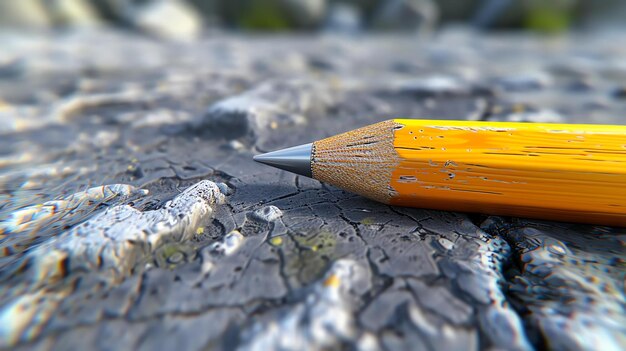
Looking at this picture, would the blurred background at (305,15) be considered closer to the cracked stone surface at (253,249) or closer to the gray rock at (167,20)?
the gray rock at (167,20)

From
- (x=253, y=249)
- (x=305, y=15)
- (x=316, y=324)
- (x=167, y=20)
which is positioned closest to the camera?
(x=316, y=324)

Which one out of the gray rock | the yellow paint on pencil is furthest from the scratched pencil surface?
the gray rock

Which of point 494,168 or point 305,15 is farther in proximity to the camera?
point 305,15

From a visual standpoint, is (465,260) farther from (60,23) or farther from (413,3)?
(60,23)

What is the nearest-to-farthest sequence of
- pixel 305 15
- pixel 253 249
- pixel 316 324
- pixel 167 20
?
pixel 316 324 < pixel 253 249 < pixel 167 20 < pixel 305 15

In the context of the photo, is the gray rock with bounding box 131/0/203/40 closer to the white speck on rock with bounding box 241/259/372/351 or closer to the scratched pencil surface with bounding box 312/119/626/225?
the scratched pencil surface with bounding box 312/119/626/225

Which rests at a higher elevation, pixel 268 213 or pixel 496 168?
pixel 496 168

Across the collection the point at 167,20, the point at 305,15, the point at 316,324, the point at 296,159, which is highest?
the point at 305,15

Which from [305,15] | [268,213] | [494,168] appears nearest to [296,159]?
[268,213]

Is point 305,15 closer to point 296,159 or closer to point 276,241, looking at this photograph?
point 296,159
